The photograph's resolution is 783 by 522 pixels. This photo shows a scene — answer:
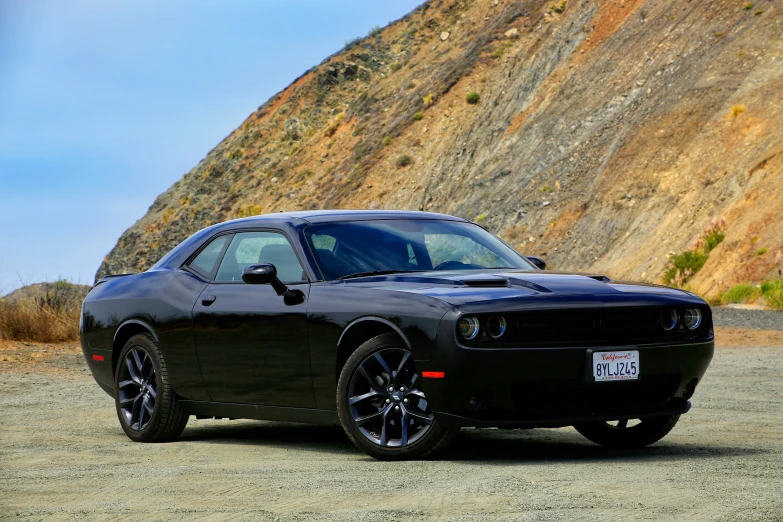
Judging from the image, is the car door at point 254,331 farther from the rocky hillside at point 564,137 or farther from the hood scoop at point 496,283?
the rocky hillside at point 564,137

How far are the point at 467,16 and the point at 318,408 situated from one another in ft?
171

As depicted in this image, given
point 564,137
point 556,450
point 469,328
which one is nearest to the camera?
point 469,328

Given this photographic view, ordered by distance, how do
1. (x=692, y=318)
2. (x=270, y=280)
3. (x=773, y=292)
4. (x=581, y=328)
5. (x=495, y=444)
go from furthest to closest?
1. (x=773, y=292)
2. (x=495, y=444)
3. (x=270, y=280)
4. (x=692, y=318)
5. (x=581, y=328)

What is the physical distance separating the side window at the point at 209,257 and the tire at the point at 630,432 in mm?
2839

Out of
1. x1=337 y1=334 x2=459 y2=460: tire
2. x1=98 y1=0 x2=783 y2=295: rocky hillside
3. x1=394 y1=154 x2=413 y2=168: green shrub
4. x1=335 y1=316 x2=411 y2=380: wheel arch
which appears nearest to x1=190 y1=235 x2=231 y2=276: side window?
x1=335 y1=316 x2=411 y2=380: wheel arch

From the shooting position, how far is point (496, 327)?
22.0 ft

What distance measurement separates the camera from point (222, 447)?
838 centimetres

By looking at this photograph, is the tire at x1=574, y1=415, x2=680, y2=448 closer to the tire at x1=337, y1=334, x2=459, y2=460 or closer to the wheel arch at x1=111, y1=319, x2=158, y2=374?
the tire at x1=337, y1=334, x2=459, y2=460

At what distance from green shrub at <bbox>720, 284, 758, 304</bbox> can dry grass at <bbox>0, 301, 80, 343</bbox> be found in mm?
14013

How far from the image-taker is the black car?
22.0 feet

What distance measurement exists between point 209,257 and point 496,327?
2.88m

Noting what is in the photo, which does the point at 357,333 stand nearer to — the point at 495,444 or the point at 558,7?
the point at 495,444

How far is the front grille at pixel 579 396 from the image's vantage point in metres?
6.77

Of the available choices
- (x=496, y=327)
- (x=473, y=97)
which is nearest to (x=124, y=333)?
(x=496, y=327)
